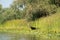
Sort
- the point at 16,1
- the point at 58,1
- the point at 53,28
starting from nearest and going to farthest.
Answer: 1. the point at 53,28
2. the point at 58,1
3. the point at 16,1

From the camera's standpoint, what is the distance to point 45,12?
1774 inches

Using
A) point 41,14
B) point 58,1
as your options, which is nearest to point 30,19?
point 41,14

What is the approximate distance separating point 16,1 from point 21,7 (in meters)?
2.67

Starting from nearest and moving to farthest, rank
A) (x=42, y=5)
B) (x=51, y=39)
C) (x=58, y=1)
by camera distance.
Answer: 1. (x=51, y=39)
2. (x=42, y=5)
3. (x=58, y=1)

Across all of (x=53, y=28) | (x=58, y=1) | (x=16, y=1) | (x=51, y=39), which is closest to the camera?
(x=51, y=39)

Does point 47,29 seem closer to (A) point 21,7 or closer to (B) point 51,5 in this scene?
(B) point 51,5

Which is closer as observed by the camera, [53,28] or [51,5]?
[53,28]

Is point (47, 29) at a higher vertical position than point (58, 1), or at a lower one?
lower

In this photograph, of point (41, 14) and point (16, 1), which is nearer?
point (41, 14)

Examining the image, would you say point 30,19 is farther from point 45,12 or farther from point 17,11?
point 17,11

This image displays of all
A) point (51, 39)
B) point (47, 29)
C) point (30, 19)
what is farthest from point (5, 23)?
point (51, 39)

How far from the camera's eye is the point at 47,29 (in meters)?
32.3

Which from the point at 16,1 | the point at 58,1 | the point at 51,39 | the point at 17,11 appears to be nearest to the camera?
the point at 51,39

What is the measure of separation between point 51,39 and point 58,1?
81.7 ft
